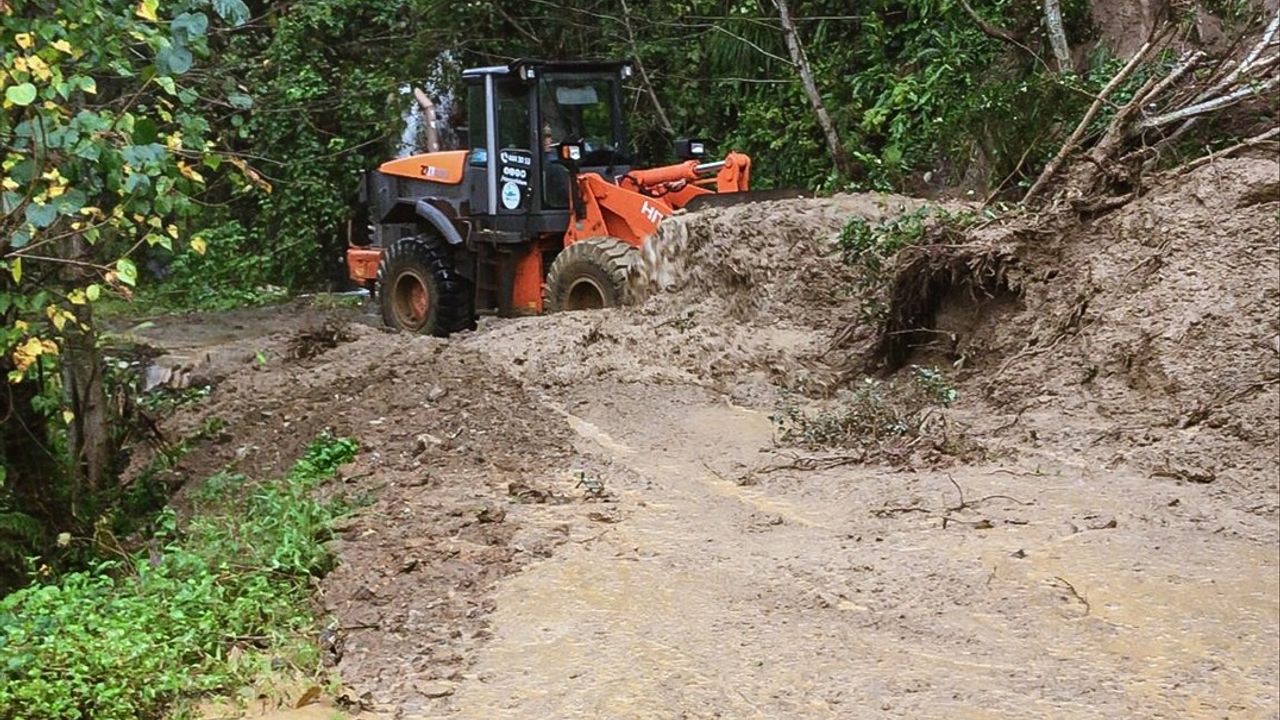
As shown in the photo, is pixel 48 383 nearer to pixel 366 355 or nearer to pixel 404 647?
pixel 366 355

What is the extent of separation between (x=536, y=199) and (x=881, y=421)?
603 cm

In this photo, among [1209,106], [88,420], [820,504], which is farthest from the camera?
[88,420]

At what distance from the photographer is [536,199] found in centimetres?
1307

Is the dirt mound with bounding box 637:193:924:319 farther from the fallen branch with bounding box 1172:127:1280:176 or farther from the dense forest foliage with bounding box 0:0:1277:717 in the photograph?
the fallen branch with bounding box 1172:127:1280:176

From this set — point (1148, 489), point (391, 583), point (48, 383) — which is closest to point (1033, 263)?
point (1148, 489)

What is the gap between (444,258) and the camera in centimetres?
1370

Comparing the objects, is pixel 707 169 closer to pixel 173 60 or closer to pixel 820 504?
pixel 820 504

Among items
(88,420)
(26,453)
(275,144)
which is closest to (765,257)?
(88,420)

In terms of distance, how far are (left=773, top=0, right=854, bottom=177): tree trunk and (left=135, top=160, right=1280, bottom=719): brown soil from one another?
6176mm

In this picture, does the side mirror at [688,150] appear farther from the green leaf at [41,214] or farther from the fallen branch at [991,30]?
the green leaf at [41,214]

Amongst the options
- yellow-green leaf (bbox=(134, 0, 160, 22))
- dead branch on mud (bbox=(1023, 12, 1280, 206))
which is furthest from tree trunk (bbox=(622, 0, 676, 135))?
yellow-green leaf (bbox=(134, 0, 160, 22))

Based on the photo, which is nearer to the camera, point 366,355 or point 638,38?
point 366,355

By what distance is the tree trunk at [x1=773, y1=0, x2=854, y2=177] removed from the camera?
16812 millimetres

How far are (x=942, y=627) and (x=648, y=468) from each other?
9.48 ft
